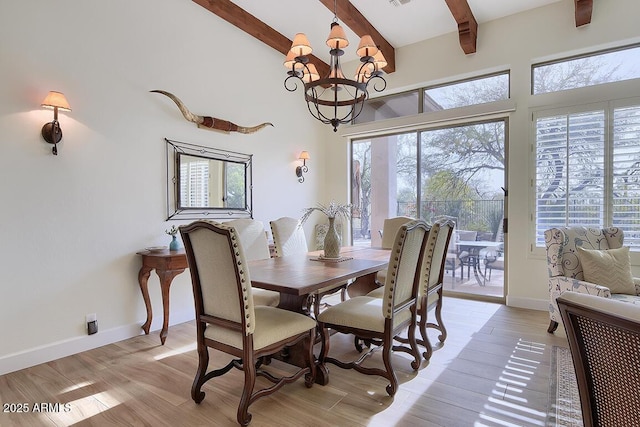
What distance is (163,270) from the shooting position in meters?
3.05

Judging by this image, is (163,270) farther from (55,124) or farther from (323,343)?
(323,343)

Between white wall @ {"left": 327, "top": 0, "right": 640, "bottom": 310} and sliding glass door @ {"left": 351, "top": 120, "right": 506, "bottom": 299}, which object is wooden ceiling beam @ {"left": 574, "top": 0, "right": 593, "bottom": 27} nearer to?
white wall @ {"left": 327, "top": 0, "right": 640, "bottom": 310}

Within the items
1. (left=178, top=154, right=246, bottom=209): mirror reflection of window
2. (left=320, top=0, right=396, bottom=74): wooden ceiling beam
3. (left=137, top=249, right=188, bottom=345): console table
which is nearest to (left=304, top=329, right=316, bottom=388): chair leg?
(left=137, top=249, right=188, bottom=345): console table

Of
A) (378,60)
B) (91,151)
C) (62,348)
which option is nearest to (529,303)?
(378,60)

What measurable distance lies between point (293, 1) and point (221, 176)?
2.25 m

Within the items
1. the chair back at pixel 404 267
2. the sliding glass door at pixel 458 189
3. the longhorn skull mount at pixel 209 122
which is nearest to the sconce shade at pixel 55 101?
the longhorn skull mount at pixel 209 122

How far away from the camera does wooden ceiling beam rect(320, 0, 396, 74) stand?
3.90 metres

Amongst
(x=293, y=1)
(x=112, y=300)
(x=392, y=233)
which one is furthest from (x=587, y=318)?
(x=293, y=1)

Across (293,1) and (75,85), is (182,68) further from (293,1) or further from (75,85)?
(293,1)

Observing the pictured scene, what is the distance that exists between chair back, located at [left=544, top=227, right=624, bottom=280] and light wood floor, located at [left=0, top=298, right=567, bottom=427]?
2.16 feet

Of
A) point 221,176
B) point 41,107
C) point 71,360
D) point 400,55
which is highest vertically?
point 400,55

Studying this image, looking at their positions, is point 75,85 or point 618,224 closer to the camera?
point 75,85

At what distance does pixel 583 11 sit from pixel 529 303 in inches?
130

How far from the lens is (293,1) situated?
3986 mm
